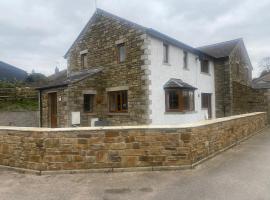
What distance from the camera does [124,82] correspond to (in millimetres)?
15914

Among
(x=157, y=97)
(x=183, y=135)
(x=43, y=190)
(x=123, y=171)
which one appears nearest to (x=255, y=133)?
(x=157, y=97)

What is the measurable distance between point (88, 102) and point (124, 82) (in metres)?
2.55

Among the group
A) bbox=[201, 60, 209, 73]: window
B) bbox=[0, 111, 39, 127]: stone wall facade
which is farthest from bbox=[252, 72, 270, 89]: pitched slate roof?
bbox=[0, 111, 39, 127]: stone wall facade

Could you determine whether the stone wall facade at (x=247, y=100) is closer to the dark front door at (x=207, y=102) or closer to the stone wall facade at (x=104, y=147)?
the dark front door at (x=207, y=102)

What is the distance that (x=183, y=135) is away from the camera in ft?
22.7

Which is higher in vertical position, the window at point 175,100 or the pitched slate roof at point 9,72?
the pitched slate roof at point 9,72

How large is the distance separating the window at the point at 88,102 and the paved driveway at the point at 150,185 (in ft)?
30.1

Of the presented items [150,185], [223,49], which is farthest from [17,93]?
[150,185]

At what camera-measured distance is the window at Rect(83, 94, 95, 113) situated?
52.6ft

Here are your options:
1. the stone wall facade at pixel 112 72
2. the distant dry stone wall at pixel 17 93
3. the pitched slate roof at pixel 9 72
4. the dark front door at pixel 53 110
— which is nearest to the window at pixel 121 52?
the stone wall facade at pixel 112 72

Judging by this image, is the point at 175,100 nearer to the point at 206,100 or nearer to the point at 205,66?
the point at 206,100

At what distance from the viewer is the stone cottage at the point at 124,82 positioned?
14.9 m

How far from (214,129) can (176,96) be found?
7417 mm

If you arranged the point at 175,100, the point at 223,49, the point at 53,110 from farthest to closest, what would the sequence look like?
the point at 223,49
the point at 53,110
the point at 175,100
